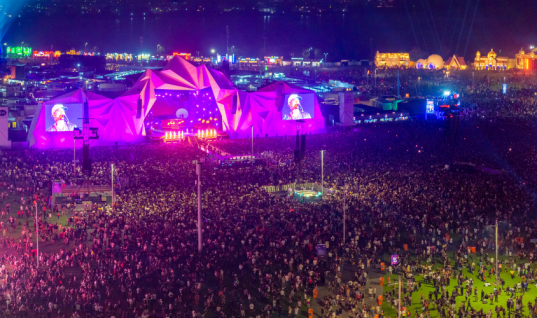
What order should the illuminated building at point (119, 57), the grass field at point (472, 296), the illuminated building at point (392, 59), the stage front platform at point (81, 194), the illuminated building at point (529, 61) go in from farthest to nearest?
the illuminated building at point (392, 59) → the illuminated building at point (119, 57) → the illuminated building at point (529, 61) → the stage front platform at point (81, 194) → the grass field at point (472, 296)

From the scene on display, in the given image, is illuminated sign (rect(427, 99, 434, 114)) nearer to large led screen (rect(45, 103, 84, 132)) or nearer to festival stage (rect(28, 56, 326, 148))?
festival stage (rect(28, 56, 326, 148))

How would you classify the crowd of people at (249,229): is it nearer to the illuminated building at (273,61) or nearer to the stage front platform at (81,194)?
the stage front platform at (81,194)

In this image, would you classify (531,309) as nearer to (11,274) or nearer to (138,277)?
(138,277)

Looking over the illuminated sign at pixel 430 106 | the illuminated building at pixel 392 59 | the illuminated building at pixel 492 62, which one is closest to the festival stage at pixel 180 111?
the illuminated sign at pixel 430 106

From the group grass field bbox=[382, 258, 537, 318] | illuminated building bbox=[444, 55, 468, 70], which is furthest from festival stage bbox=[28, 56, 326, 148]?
illuminated building bbox=[444, 55, 468, 70]

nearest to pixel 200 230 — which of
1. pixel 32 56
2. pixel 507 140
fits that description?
pixel 507 140

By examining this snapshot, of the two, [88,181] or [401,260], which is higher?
[88,181]
